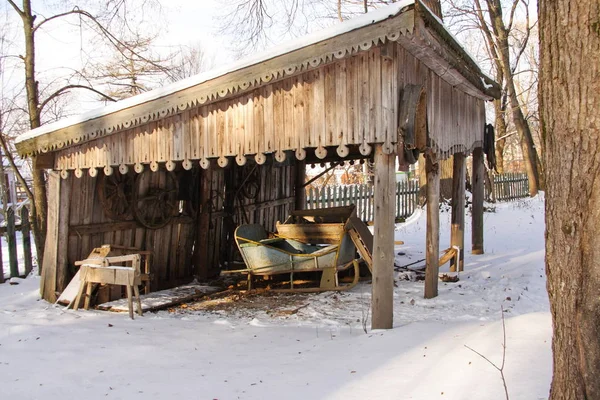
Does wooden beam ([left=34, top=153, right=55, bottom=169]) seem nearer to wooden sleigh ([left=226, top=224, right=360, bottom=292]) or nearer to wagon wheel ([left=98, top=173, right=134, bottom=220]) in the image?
wagon wheel ([left=98, top=173, right=134, bottom=220])

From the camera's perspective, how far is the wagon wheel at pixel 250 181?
1215cm

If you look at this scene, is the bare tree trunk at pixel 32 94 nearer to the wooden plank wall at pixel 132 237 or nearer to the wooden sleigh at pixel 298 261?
the wooden plank wall at pixel 132 237

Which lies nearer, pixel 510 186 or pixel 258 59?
pixel 258 59

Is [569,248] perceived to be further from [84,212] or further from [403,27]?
[84,212]

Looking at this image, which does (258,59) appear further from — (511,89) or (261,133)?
(511,89)

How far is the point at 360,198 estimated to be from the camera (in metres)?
18.5

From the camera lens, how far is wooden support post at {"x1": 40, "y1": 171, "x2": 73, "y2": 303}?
873cm

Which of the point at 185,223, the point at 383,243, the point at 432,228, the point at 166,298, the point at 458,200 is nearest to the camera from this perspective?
the point at 383,243

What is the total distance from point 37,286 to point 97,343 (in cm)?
426

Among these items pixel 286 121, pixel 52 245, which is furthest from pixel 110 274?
pixel 286 121

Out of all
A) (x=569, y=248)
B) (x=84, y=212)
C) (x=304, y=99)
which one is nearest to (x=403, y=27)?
(x=304, y=99)

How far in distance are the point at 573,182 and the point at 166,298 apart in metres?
7.92

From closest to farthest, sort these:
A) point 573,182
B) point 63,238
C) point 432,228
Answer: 1. point 573,182
2. point 432,228
3. point 63,238

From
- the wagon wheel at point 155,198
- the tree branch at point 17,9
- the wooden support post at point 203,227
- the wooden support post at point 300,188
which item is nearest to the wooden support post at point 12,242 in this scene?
the wagon wheel at point 155,198
